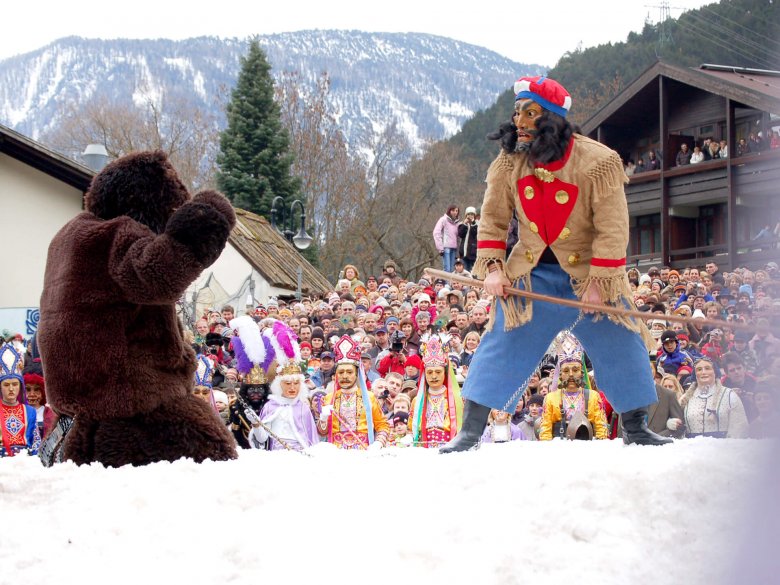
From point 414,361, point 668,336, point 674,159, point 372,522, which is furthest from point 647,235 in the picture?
point 372,522

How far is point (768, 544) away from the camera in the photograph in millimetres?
1296

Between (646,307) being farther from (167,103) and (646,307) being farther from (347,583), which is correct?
(167,103)

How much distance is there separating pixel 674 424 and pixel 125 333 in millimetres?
5167

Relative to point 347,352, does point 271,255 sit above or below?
above

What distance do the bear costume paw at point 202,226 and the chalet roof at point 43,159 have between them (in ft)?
46.4

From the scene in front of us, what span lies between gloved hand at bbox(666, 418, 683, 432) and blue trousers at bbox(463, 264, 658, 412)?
10.8 feet

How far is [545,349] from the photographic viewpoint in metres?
4.61

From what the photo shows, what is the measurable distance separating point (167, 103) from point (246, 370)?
153ft

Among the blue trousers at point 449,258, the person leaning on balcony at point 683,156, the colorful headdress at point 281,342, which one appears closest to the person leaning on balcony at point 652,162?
the person leaning on balcony at point 683,156

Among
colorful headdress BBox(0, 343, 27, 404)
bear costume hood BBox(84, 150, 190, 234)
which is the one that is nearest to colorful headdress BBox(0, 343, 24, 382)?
colorful headdress BBox(0, 343, 27, 404)

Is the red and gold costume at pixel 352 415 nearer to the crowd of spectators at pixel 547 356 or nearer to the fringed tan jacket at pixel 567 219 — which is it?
the crowd of spectators at pixel 547 356

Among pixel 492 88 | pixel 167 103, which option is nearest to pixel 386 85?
pixel 492 88

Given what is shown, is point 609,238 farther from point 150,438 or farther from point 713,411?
point 713,411

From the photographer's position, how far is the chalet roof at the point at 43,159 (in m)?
17.3
